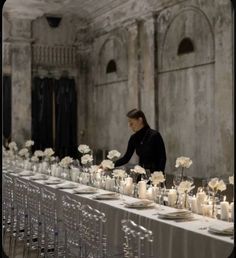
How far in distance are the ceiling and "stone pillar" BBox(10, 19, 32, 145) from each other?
490 millimetres

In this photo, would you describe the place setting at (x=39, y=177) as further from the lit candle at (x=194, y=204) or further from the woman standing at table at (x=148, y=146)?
the lit candle at (x=194, y=204)

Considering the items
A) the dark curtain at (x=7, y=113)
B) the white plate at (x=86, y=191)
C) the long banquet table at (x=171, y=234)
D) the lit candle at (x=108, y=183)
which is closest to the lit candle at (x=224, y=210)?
the long banquet table at (x=171, y=234)

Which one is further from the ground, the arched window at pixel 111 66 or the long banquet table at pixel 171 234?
the arched window at pixel 111 66

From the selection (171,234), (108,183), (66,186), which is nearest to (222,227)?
(171,234)

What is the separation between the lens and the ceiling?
15039 millimetres

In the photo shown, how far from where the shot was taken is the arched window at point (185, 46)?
11.9 meters

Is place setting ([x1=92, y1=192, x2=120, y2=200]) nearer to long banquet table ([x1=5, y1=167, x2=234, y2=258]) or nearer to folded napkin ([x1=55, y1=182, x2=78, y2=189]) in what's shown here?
long banquet table ([x1=5, y1=167, x2=234, y2=258])

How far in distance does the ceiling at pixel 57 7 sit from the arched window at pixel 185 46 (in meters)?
2.85

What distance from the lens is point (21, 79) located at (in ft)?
54.3

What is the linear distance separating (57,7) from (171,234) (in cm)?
1276

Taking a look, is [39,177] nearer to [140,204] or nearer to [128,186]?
[128,186]

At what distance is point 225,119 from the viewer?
34.4 ft

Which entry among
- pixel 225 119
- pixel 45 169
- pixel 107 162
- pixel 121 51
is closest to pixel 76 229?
pixel 107 162

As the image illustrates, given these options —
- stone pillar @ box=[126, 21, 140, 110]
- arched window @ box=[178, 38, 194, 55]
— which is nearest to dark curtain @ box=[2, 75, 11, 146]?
stone pillar @ box=[126, 21, 140, 110]
